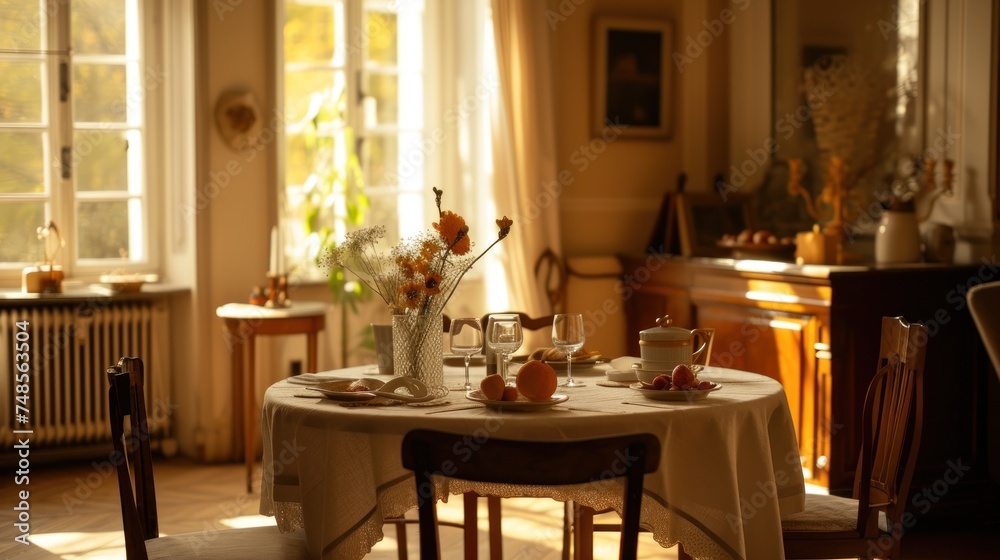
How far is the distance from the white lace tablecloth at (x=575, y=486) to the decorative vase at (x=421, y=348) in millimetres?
238

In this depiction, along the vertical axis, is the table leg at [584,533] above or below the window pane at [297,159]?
below

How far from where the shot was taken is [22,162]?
16.5 feet

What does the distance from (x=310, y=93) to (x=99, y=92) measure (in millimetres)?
1036

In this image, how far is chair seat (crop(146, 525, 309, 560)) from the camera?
7.24 ft

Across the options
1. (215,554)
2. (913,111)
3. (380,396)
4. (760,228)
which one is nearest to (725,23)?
(760,228)

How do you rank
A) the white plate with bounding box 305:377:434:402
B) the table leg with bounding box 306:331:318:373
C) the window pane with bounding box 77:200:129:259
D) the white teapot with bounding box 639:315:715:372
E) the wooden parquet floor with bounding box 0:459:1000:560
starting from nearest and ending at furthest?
1. the white plate with bounding box 305:377:434:402
2. the white teapot with bounding box 639:315:715:372
3. the wooden parquet floor with bounding box 0:459:1000:560
4. the table leg with bounding box 306:331:318:373
5. the window pane with bounding box 77:200:129:259

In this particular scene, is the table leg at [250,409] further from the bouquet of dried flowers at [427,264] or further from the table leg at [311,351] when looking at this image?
the bouquet of dried flowers at [427,264]

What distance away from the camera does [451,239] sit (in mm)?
2428

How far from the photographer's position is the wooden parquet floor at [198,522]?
371cm

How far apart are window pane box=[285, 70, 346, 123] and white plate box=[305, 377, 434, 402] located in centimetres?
309
